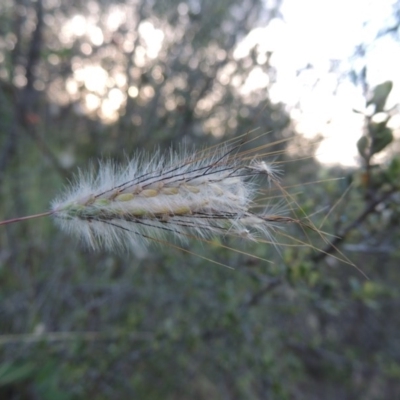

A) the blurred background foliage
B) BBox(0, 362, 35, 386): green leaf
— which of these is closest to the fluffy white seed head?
the blurred background foliage

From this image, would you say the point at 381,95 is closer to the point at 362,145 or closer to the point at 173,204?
the point at 362,145

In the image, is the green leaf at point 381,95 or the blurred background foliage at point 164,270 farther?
the blurred background foliage at point 164,270

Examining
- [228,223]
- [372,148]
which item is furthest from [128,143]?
[228,223]

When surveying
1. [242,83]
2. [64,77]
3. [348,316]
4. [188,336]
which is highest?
[64,77]

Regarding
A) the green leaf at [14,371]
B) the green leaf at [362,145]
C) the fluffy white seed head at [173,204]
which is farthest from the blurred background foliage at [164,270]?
the fluffy white seed head at [173,204]

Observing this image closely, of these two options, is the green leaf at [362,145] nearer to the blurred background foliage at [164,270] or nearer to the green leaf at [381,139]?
the green leaf at [381,139]

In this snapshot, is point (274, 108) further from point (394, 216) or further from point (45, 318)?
point (45, 318)

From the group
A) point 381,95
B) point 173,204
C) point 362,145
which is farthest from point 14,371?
point 381,95

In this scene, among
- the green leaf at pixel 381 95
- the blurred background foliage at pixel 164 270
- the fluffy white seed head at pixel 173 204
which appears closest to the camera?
the fluffy white seed head at pixel 173 204
